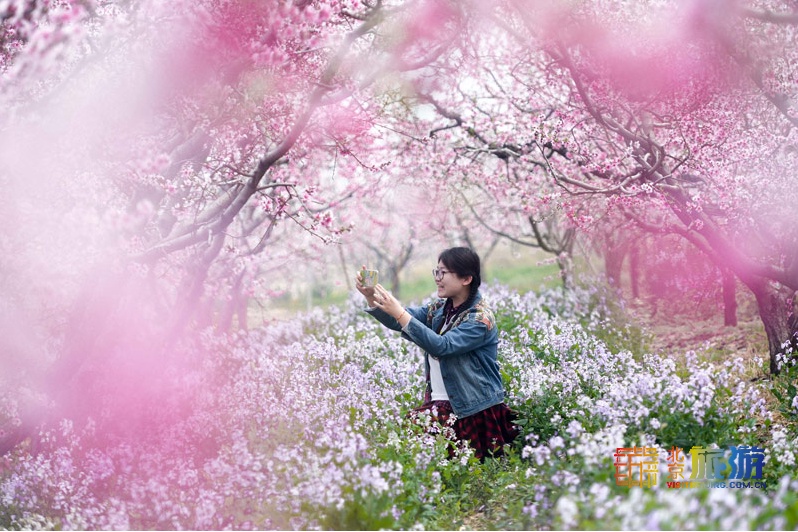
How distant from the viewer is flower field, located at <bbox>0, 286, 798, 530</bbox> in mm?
3816

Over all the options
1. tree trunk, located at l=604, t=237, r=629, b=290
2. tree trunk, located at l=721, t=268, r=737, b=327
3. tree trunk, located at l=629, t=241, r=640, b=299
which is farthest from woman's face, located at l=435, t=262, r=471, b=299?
tree trunk, located at l=629, t=241, r=640, b=299

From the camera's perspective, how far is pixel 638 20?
713 centimetres

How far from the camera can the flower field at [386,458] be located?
3.82m

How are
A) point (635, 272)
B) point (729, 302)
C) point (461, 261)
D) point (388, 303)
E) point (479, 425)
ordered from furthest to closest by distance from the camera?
point (635, 272)
point (729, 302)
point (479, 425)
point (461, 261)
point (388, 303)

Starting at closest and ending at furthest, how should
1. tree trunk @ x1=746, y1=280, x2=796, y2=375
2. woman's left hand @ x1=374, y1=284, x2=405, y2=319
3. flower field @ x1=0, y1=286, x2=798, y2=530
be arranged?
flower field @ x1=0, y1=286, x2=798, y2=530 < woman's left hand @ x1=374, y1=284, x2=405, y2=319 < tree trunk @ x1=746, y1=280, x2=796, y2=375

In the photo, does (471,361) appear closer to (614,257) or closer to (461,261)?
(461,261)

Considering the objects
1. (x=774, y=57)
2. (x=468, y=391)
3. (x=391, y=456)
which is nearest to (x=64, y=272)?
(x=391, y=456)

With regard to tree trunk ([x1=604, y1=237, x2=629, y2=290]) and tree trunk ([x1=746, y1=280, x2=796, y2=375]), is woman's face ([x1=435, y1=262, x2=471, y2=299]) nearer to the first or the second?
tree trunk ([x1=746, y1=280, x2=796, y2=375])

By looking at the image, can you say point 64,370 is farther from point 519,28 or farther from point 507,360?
point 519,28

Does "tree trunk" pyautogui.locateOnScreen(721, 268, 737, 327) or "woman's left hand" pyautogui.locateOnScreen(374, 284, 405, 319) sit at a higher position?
"tree trunk" pyautogui.locateOnScreen(721, 268, 737, 327)

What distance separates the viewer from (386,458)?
4.49 m

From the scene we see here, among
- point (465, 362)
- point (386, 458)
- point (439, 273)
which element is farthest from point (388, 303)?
point (386, 458)

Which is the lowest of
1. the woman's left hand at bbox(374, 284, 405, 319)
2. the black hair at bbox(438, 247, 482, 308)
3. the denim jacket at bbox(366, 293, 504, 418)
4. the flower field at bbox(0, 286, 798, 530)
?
the flower field at bbox(0, 286, 798, 530)

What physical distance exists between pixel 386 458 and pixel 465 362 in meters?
1.07
